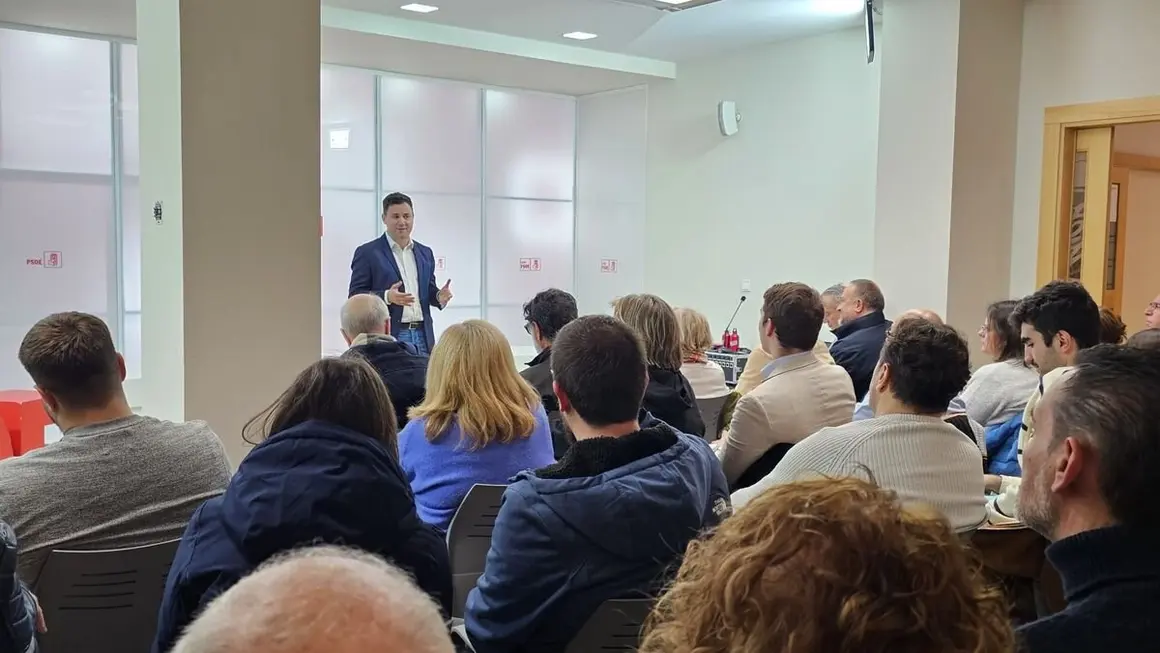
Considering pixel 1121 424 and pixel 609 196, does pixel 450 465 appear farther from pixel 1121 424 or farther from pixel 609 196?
pixel 609 196

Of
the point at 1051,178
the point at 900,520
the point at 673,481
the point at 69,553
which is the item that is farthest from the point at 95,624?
the point at 1051,178

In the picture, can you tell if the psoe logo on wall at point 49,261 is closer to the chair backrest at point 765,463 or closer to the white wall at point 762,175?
the white wall at point 762,175

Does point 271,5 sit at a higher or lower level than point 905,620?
higher

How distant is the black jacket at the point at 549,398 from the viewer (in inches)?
132

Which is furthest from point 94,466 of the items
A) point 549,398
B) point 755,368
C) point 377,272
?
point 377,272

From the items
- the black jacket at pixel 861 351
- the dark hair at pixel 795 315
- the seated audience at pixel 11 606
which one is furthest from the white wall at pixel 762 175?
the seated audience at pixel 11 606

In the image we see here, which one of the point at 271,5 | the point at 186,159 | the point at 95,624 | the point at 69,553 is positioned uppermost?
the point at 271,5

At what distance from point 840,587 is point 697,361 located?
3.65 metres

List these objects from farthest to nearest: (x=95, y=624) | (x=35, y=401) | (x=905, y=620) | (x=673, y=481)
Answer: (x=35, y=401), (x=95, y=624), (x=673, y=481), (x=905, y=620)

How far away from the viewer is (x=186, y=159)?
13.3ft

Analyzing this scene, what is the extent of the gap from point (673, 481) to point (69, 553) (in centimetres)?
125

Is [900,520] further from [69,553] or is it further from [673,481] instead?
[69,553]

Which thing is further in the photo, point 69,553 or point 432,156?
point 432,156

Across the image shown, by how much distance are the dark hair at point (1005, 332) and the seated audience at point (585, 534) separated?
2147mm
